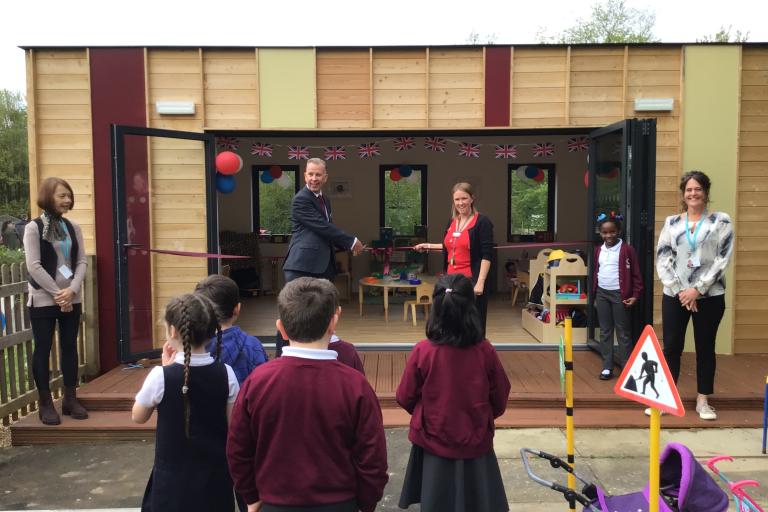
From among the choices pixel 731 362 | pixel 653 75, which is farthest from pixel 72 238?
pixel 731 362

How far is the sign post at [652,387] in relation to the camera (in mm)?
1951

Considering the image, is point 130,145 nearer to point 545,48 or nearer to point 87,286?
point 87,286

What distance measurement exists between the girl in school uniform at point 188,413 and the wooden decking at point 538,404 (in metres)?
2.37

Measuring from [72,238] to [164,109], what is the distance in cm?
191

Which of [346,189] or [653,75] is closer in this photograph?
[653,75]

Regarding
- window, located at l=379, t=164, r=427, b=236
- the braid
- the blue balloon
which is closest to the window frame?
window, located at l=379, t=164, r=427, b=236

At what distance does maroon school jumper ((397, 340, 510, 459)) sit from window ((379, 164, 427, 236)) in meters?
8.82

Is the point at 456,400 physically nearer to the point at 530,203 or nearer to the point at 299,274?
the point at 299,274

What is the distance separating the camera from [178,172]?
A: 5801 millimetres

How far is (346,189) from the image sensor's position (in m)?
11.2

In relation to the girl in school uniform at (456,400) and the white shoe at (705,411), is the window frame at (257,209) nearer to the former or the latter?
the white shoe at (705,411)

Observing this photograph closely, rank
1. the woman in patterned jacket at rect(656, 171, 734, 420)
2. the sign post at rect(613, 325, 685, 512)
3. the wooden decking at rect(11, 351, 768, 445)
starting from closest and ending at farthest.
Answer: the sign post at rect(613, 325, 685, 512) → the woman in patterned jacket at rect(656, 171, 734, 420) → the wooden decking at rect(11, 351, 768, 445)

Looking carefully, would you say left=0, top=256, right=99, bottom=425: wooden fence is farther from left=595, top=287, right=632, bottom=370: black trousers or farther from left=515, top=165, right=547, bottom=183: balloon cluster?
left=515, top=165, right=547, bottom=183: balloon cluster

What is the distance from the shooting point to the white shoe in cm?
428
